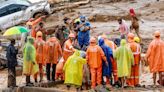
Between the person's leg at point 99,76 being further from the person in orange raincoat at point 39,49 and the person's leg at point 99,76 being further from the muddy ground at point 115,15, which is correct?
the muddy ground at point 115,15

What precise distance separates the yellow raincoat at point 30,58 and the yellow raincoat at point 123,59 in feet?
7.86

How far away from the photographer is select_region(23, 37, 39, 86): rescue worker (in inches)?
662

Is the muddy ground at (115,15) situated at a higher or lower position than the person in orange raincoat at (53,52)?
higher

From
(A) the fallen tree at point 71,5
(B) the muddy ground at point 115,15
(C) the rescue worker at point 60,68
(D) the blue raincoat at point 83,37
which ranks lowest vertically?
(C) the rescue worker at point 60,68

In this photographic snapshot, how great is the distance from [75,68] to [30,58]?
151 cm

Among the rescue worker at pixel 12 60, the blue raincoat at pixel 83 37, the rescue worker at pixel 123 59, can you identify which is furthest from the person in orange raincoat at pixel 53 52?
the rescue worker at pixel 123 59

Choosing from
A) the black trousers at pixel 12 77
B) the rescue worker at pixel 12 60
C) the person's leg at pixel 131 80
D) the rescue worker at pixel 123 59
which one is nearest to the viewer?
the rescue worker at pixel 123 59

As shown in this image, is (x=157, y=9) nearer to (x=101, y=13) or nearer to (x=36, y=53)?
(x=101, y=13)

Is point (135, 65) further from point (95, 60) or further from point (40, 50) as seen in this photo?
point (40, 50)

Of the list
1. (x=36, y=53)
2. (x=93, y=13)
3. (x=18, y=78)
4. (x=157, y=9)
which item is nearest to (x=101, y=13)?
(x=93, y=13)

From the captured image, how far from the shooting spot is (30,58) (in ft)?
55.4

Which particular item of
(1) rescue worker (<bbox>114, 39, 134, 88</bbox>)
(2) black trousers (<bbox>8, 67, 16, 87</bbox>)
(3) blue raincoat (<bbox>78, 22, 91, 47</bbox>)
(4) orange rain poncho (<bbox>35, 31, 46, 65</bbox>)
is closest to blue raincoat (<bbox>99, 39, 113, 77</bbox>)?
(1) rescue worker (<bbox>114, 39, 134, 88</bbox>)

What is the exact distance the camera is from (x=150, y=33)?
25.8 metres

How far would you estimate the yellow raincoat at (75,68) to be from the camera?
1606cm
